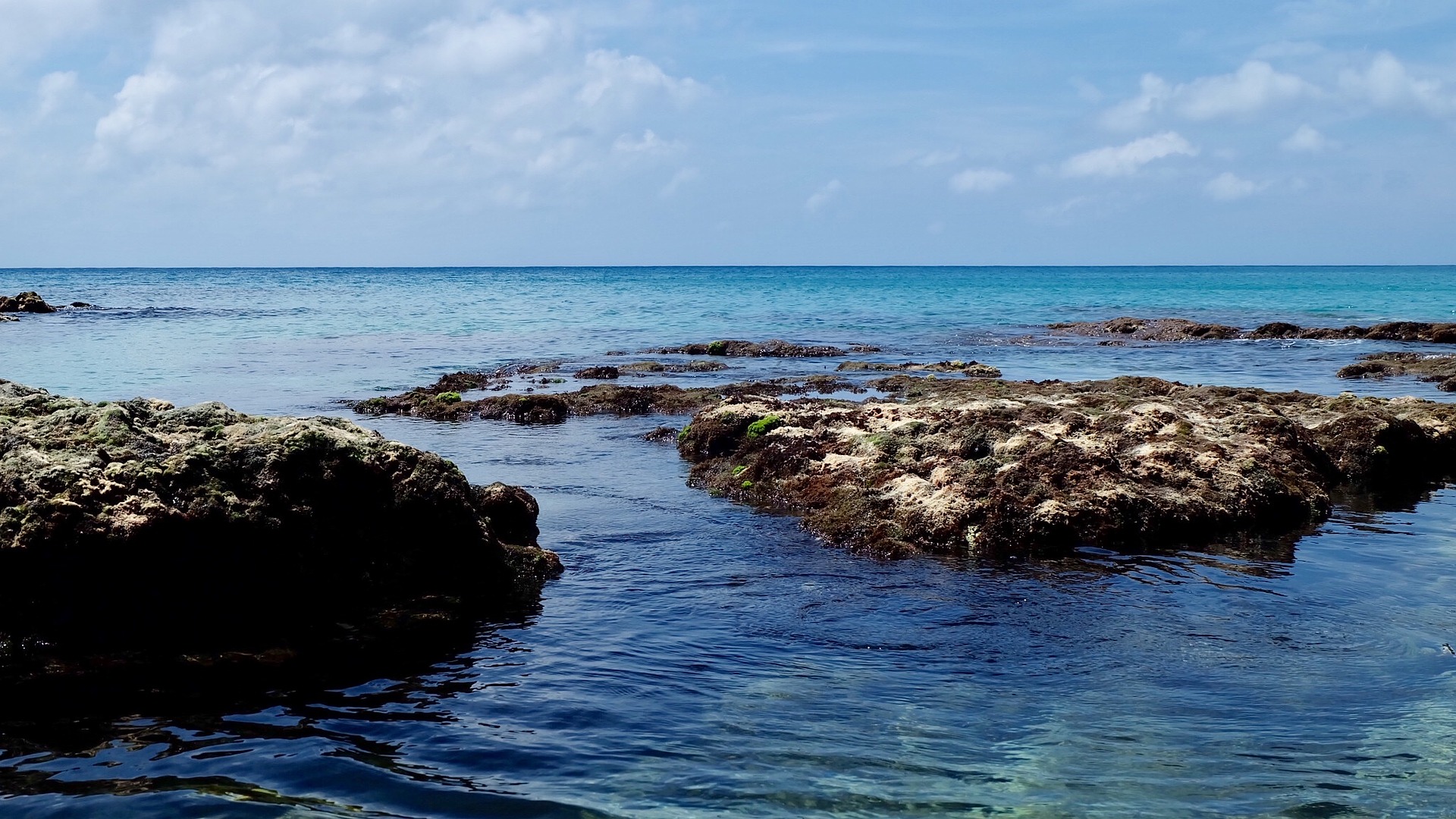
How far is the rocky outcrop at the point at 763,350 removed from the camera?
127 feet

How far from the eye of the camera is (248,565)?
7.68m

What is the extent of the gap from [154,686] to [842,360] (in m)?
30.3

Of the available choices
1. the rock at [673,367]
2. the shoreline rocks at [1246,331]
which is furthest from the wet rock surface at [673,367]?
the shoreline rocks at [1246,331]

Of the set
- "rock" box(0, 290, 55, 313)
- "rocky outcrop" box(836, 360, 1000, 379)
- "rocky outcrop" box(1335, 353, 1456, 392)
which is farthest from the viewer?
"rock" box(0, 290, 55, 313)

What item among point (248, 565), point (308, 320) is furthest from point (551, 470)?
point (308, 320)

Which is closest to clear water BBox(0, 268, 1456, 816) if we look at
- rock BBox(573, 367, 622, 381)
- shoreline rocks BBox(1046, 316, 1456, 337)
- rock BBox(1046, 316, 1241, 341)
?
rock BBox(573, 367, 622, 381)

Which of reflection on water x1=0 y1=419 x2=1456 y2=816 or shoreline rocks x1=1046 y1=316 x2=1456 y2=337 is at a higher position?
shoreline rocks x1=1046 y1=316 x2=1456 y2=337

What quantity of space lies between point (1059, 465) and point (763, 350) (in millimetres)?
28483

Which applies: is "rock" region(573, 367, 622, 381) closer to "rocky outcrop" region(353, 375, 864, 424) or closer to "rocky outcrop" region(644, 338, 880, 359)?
"rocky outcrop" region(353, 375, 864, 424)

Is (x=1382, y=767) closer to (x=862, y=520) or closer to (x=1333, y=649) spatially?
(x=1333, y=649)

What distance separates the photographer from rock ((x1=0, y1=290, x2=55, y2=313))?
65.8 meters

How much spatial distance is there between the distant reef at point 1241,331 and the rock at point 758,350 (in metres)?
13.0

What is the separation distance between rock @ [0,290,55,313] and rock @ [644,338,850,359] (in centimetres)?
4605

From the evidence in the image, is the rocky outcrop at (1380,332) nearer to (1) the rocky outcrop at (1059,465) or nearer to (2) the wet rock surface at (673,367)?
(2) the wet rock surface at (673,367)
